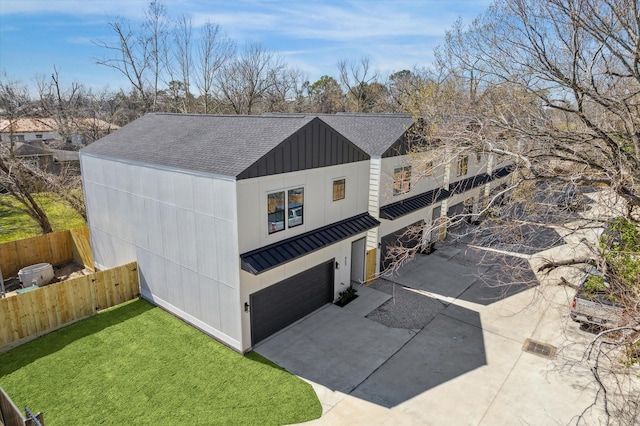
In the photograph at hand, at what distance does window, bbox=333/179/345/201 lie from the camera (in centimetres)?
1355

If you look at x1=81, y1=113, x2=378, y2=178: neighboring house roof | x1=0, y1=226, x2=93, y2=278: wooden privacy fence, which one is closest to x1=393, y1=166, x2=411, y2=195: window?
x1=81, y1=113, x2=378, y2=178: neighboring house roof

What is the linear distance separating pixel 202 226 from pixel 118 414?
5.05 m

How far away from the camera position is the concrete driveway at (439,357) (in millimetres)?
9031

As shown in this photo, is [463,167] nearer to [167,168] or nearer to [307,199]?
[307,199]

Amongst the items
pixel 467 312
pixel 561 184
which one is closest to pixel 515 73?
pixel 561 184

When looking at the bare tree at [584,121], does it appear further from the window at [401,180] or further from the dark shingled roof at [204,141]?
the dark shingled roof at [204,141]

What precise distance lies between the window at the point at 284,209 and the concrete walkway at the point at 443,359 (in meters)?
3.59

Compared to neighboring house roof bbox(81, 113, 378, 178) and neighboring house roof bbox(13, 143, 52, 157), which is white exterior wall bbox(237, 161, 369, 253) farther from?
neighboring house roof bbox(13, 143, 52, 157)

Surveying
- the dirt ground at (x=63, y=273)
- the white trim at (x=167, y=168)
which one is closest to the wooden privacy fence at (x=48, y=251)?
the dirt ground at (x=63, y=273)

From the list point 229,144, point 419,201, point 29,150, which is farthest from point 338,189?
point 29,150

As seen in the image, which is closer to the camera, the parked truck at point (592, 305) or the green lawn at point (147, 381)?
the green lawn at point (147, 381)

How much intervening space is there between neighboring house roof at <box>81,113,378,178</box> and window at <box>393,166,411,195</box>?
235 cm

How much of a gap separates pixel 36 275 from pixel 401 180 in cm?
1594

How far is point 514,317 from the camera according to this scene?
13391 millimetres
